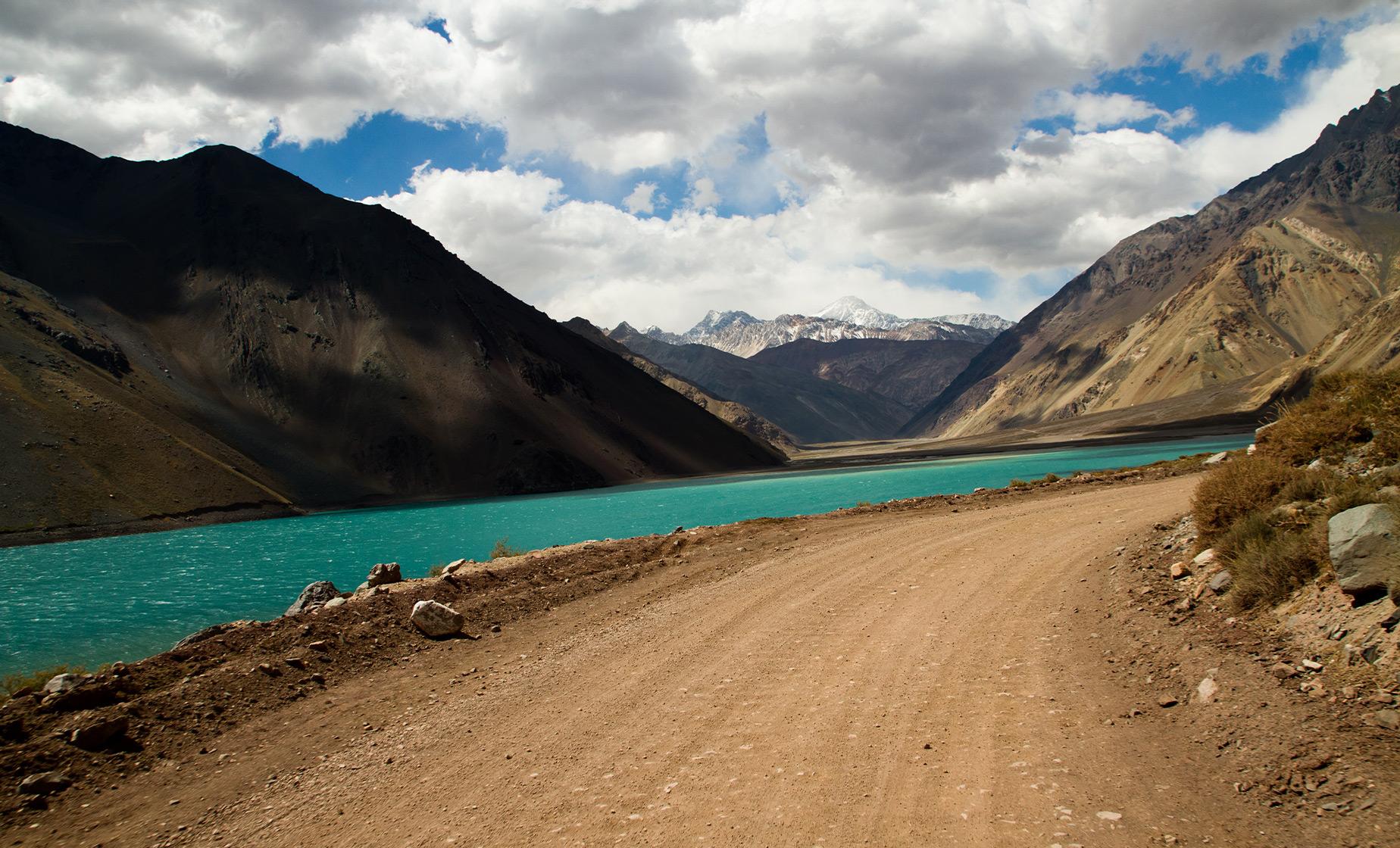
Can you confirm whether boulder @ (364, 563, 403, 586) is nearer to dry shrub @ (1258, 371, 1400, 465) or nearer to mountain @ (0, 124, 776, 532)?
dry shrub @ (1258, 371, 1400, 465)

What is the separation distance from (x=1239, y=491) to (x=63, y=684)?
14962 millimetres

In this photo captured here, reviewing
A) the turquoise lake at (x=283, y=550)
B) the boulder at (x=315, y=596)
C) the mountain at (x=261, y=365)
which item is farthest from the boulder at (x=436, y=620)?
the mountain at (x=261, y=365)

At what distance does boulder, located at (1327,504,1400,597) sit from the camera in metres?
6.48

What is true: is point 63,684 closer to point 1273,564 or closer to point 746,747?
point 746,747

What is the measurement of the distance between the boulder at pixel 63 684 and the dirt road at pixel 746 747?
8.31ft

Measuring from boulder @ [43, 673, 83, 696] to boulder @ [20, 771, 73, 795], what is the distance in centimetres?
190

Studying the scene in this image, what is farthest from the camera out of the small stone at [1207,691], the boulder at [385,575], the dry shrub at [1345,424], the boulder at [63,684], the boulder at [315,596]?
the boulder at [385,575]

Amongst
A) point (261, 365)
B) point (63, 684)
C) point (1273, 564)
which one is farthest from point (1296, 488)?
point (261, 365)

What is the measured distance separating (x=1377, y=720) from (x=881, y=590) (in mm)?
7372

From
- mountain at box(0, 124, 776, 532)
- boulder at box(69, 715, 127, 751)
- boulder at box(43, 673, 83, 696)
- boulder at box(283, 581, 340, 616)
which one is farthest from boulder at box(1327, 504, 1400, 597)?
mountain at box(0, 124, 776, 532)

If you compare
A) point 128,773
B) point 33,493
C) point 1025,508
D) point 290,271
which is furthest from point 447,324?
point 128,773

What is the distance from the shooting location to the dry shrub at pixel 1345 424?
9594mm

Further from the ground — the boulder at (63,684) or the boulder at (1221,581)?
the boulder at (63,684)

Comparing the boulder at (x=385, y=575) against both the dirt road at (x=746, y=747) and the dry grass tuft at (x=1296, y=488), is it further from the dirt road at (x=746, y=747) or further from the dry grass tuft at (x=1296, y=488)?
the dry grass tuft at (x=1296, y=488)
